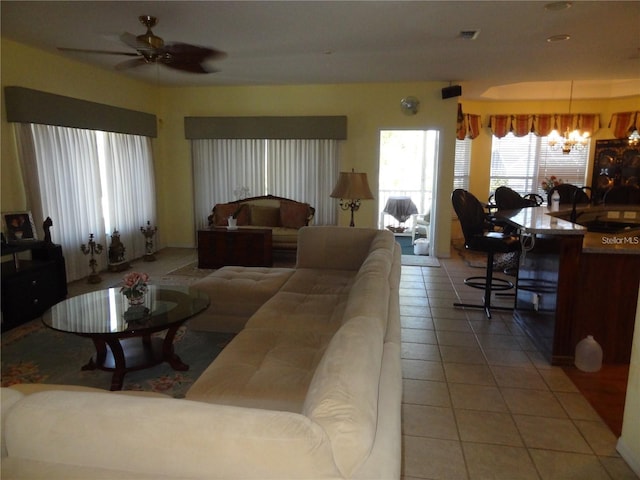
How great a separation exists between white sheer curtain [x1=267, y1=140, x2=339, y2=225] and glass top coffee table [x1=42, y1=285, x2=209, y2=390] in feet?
Answer: 12.1

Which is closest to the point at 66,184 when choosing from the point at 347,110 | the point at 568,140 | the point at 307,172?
the point at 307,172

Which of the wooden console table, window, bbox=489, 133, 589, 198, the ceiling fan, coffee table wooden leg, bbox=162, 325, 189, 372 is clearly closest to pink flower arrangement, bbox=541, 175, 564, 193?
window, bbox=489, 133, 589, 198

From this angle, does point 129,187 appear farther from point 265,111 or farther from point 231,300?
point 231,300

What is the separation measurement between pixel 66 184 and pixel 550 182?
26.3ft

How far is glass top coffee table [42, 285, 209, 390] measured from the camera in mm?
2574

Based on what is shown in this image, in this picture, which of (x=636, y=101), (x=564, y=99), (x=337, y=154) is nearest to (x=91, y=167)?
(x=337, y=154)

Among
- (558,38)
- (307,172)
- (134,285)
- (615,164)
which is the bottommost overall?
(134,285)

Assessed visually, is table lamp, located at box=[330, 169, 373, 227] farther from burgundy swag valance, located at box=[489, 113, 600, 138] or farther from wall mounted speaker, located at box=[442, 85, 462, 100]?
burgundy swag valance, located at box=[489, 113, 600, 138]

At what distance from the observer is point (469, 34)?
3910mm

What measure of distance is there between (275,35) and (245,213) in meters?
2.94

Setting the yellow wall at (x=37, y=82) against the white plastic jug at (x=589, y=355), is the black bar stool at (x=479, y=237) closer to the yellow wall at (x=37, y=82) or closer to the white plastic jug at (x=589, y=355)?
the white plastic jug at (x=589, y=355)

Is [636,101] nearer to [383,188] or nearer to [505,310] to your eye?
[383,188]

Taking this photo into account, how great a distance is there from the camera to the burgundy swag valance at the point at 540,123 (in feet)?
26.4

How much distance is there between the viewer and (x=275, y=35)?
4.04m
